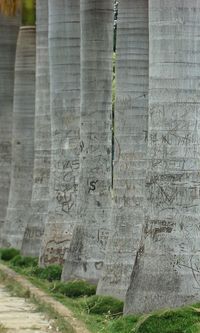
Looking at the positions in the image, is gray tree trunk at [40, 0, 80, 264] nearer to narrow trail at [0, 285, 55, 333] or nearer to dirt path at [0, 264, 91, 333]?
dirt path at [0, 264, 91, 333]

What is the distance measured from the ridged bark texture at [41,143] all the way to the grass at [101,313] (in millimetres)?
1146

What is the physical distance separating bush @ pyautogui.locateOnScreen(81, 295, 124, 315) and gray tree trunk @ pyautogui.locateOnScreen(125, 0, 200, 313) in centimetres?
143

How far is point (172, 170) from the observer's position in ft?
49.6

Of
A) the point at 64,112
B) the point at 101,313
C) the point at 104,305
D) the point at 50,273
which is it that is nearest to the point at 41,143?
the point at 64,112

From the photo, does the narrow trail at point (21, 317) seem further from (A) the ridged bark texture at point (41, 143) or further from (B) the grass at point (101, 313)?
(A) the ridged bark texture at point (41, 143)

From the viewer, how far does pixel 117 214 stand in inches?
704

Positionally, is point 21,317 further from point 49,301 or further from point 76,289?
point 76,289

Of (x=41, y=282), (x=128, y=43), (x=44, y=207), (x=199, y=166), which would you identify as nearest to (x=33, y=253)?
(x=44, y=207)

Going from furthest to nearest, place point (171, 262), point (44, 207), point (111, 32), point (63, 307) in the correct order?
1. point (44, 207)
2. point (111, 32)
3. point (63, 307)
4. point (171, 262)

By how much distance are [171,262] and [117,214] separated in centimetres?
307

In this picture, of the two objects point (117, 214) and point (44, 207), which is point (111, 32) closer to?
point (117, 214)

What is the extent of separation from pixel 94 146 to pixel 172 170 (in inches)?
188

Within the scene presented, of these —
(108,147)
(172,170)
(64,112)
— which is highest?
(64,112)

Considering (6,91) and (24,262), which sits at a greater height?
(6,91)
